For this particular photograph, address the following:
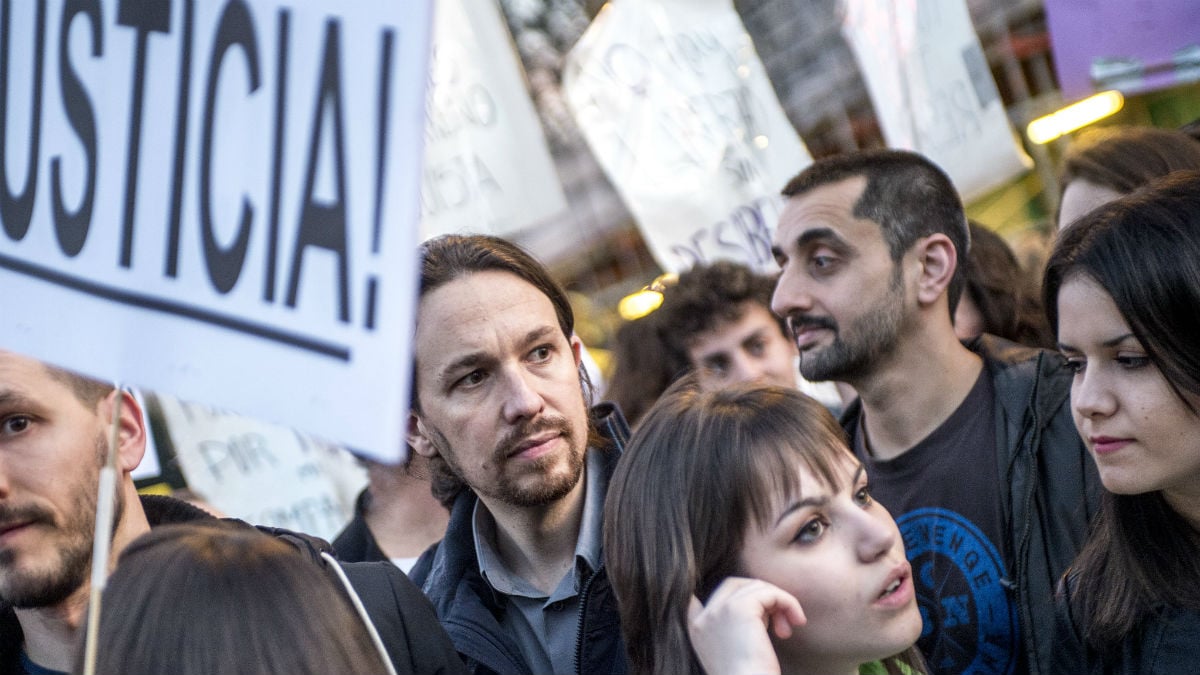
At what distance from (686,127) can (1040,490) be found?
8.22ft

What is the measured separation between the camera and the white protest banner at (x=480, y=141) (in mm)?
5023

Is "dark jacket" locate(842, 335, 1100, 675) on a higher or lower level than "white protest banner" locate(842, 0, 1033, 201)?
lower

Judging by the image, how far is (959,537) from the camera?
2996mm

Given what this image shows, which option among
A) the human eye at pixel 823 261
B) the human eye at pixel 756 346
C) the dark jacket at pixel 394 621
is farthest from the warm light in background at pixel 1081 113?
the dark jacket at pixel 394 621

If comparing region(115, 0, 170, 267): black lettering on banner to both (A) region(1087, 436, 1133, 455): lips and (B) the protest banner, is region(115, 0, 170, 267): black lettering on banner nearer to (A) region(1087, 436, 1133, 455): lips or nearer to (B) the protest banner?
(A) region(1087, 436, 1133, 455): lips

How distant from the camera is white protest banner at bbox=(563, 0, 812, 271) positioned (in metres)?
4.89

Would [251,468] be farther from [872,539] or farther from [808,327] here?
[872,539]

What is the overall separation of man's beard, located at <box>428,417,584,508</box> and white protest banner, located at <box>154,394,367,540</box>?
247 centimetres

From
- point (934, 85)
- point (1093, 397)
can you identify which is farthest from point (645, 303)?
point (1093, 397)

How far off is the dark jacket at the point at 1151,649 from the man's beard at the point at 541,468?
1.09 metres

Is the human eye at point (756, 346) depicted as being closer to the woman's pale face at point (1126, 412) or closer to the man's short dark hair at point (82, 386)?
the woman's pale face at point (1126, 412)

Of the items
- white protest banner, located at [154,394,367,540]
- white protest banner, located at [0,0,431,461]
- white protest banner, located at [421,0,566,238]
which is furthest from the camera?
white protest banner, located at [154,394,367,540]

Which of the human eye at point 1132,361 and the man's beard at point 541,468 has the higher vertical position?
the man's beard at point 541,468

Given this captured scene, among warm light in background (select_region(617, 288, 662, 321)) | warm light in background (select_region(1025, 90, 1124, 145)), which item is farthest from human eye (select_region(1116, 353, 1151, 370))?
warm light in background (select_region(1025, 90, 1124, 145))
